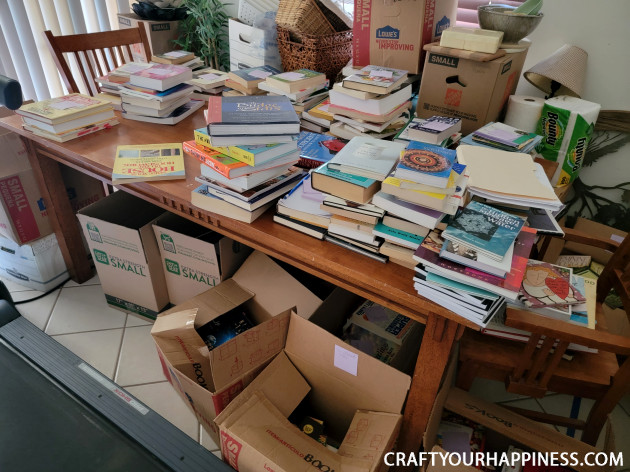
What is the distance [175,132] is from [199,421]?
1.09m

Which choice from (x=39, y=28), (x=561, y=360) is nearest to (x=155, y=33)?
(x=39, y=28)

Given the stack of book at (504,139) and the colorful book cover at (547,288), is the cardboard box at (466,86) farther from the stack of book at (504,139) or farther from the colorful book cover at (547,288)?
the colorful book cover at (547,288)

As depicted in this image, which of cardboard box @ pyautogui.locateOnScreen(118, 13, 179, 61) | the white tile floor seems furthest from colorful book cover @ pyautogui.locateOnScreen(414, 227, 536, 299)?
cardboard box @ pyautogui.locateOnScreen(118, 13, 179, 61)

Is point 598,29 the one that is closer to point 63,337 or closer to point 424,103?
point 424,103

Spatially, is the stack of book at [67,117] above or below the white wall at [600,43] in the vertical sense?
below

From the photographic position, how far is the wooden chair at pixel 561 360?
101cm

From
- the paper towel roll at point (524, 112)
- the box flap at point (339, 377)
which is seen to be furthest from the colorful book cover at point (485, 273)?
the paper towel roll at point (524, 112)

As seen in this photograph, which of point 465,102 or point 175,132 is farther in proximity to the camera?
point 175,132

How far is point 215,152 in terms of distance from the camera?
48.4 inches

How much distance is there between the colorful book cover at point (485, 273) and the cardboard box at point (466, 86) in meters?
0.64

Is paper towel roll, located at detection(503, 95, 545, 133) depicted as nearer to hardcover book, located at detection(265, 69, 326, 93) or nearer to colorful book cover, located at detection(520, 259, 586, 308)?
colorful book cover, located at detection(520, 259, 586, 308)

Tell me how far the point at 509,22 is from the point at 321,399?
55.9 inches

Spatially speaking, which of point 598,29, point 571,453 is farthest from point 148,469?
point 598,29

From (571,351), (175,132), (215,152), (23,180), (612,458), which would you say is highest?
(215,152)
